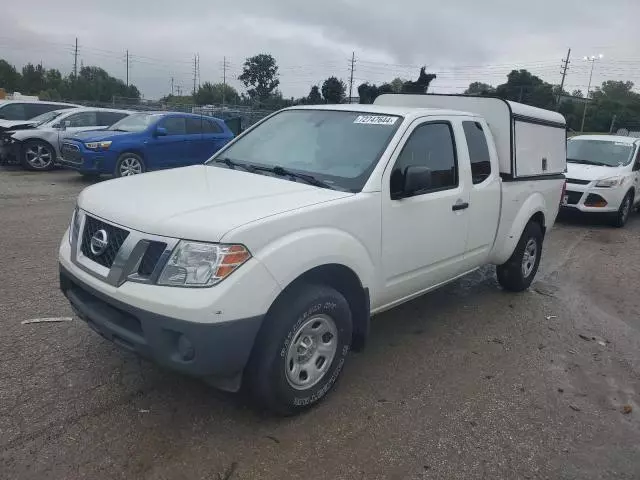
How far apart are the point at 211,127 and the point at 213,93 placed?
65.1 m

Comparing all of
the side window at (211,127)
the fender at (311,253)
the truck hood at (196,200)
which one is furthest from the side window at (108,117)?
the fender at (311,253)

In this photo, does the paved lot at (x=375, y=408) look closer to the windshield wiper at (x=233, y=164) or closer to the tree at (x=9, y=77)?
the windshield wiper at (x=233, y=164)

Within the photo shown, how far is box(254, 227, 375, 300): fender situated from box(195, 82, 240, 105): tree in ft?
210

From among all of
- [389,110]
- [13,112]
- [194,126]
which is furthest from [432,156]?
[13,112]

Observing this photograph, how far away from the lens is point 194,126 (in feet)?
41.4

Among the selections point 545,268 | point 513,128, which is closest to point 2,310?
point 513,128

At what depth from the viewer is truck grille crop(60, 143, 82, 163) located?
1133 cm

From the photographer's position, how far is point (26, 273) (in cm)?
540

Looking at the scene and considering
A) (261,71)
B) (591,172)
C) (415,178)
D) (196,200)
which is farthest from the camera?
(261,71)

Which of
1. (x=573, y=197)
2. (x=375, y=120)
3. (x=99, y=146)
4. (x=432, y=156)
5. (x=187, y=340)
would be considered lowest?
(x=187, y=340)

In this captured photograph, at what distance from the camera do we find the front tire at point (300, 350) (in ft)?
9.52

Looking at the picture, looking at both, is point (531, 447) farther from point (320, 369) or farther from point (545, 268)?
point (545, 268)

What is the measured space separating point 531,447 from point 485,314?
2217 millimetres

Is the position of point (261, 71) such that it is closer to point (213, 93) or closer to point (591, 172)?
point (213, 93)
